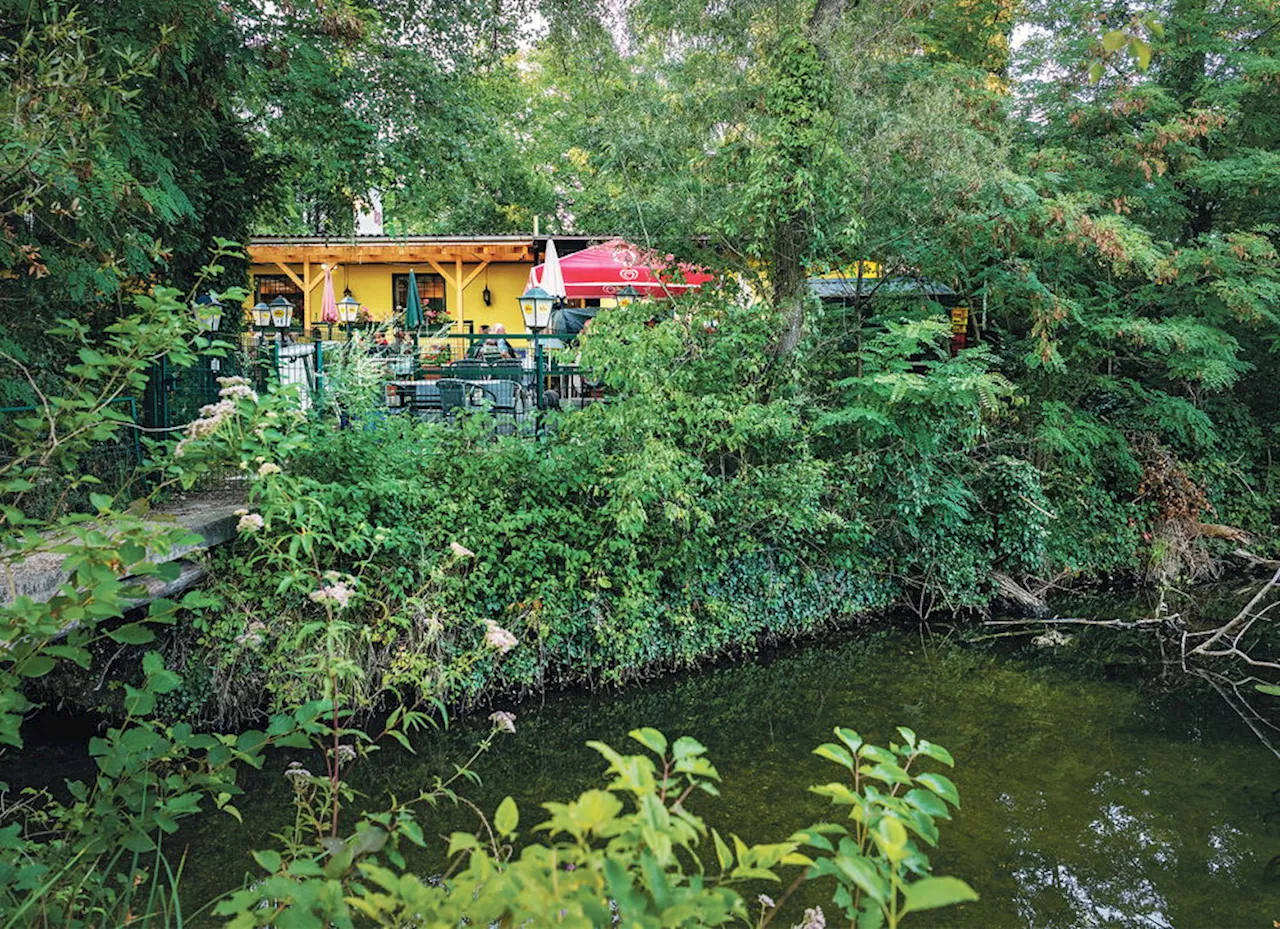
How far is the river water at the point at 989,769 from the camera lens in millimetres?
4246

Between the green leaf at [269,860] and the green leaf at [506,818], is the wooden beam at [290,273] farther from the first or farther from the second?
the green leaf at [506,818]

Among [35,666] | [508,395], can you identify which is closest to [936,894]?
[35,666]

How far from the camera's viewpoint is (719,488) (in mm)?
7035

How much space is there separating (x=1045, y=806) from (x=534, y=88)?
75.8 ft

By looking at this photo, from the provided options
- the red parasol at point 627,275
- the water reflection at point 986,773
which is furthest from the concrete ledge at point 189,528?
the red parasol at point 627,275

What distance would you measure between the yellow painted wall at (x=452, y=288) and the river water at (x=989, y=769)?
472 inches

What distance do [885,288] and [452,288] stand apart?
37.5 feet

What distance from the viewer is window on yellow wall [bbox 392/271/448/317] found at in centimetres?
1816

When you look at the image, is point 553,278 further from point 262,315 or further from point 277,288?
point 277,288

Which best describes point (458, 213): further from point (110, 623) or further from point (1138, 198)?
point (110, 623)

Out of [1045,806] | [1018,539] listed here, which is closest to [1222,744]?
[1045,806]

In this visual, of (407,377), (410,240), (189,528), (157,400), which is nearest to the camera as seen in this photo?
(189,528)

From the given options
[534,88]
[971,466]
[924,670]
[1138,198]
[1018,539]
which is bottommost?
[924,670]

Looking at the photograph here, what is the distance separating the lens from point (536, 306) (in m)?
8.52
